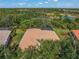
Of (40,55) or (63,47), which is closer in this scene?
(40,55)

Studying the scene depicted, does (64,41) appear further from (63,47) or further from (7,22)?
(7,22)

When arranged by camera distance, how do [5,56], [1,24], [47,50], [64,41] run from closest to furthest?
[5,56] → [47,50] → [64,41] → [1,24]

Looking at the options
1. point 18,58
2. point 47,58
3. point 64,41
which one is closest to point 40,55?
point 47,58

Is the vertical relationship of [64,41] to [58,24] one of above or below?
above

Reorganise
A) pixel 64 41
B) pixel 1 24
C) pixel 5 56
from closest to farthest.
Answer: pixel 5 56 < pixel 64 41 < pixel 1 24

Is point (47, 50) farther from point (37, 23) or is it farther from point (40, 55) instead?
point (37, 23)

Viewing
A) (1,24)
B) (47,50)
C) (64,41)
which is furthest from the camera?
(1,24)

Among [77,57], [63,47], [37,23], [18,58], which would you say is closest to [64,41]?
[63,47]

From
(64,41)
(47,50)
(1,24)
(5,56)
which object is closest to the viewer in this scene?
(5,56)

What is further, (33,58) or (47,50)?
(47,50)
